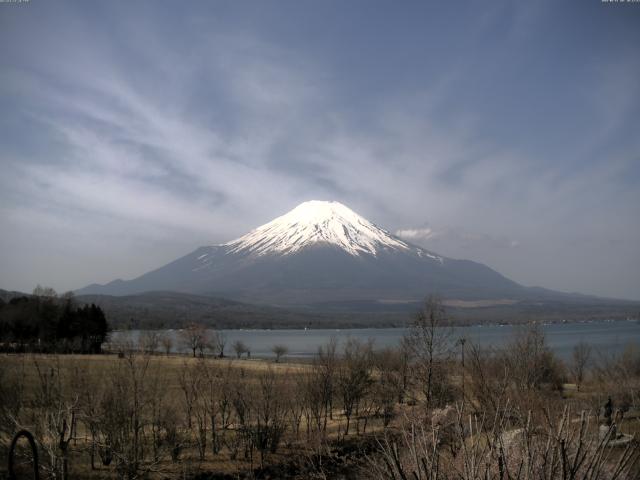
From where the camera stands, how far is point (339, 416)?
3216 centimetres

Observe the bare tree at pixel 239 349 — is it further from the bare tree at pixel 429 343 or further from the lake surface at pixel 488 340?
the bare tree at pixel 429 343

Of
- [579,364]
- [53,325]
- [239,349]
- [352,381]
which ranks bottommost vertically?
[239,349]

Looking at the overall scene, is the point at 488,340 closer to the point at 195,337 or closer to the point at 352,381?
the point at 195,337

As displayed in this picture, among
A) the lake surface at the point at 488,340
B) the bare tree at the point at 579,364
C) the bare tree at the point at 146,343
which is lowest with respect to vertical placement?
the lake surface at the point at 488,340

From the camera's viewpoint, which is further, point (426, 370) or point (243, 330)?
point (243, 330)

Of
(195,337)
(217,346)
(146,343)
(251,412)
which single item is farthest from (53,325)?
(251,412)

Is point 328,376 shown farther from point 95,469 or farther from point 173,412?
point 95,469

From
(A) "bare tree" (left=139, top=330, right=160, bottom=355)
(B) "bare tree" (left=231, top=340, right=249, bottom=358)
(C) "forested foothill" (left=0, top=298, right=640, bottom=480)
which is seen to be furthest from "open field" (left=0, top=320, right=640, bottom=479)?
(B) "bare tree" (left=231, top=340, right=249, bottom=358)

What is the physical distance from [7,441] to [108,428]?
307 cm

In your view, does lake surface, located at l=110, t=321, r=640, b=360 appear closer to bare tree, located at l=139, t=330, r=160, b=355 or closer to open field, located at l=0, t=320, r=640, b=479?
bare tree, located at l=139, t=330, r=160, b=355

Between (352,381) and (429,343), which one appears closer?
(429,343)

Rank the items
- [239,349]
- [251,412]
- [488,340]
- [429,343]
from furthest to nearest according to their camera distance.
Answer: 1. [488,340]
2. [239,349]
3. [251,412]
4. [429,343]

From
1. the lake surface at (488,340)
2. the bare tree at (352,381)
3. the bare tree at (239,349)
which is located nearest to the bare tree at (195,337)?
the bare tree at (239,349)

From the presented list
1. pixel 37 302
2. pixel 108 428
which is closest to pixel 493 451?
pixel 108 428
